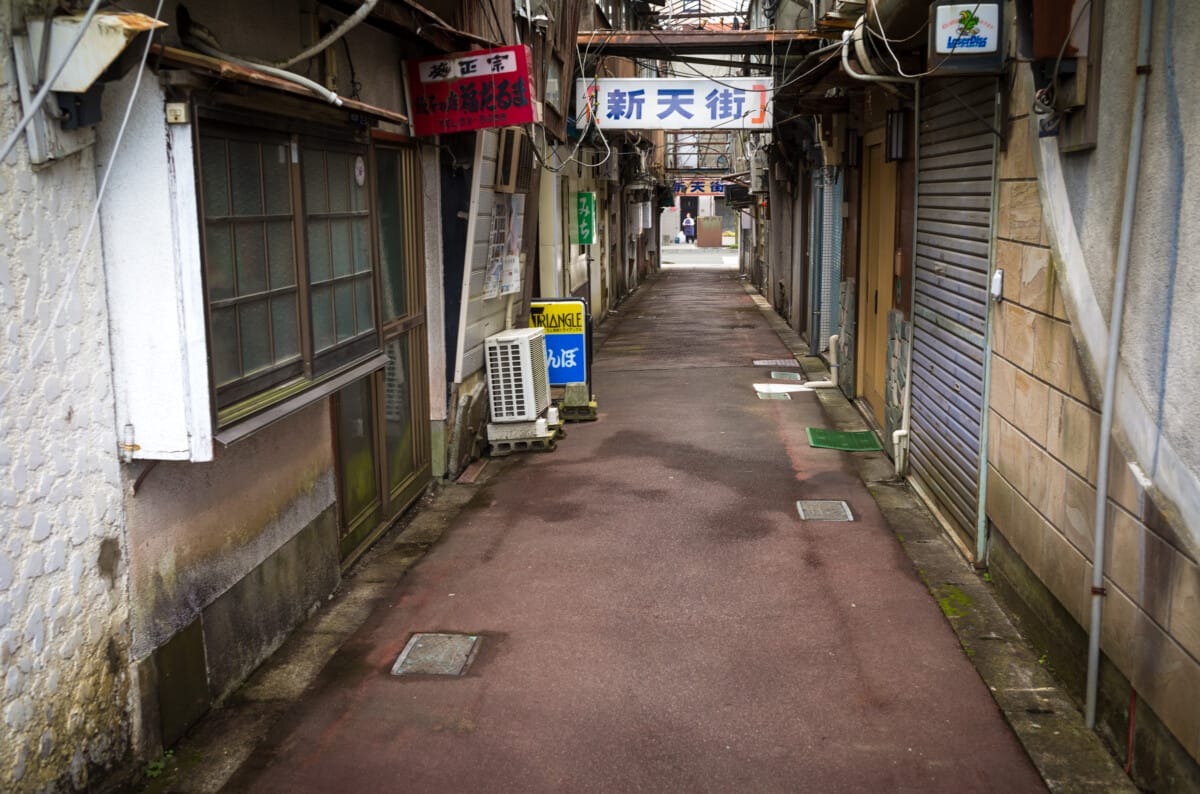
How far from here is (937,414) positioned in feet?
30.5

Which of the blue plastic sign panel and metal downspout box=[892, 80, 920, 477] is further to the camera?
the blue plastic sign panel

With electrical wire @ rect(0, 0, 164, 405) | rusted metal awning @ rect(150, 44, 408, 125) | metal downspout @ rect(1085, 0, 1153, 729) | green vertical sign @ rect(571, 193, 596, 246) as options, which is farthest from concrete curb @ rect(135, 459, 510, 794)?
green vertical sign @ rect(571, 193, 596, 246)

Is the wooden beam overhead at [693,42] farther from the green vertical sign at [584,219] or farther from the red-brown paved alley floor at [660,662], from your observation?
the red-brown paved alley floor at [660,662]

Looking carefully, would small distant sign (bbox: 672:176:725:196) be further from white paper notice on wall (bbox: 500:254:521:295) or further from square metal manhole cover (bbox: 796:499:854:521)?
square metal manhole cover (bbox: 796:499:854:521)

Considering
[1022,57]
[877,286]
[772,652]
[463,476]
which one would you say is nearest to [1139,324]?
[1022,57]

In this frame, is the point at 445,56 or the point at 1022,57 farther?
the point at 445,56

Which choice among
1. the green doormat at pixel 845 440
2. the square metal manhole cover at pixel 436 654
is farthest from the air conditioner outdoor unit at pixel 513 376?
the square metal manhole cover at pixel 436 654

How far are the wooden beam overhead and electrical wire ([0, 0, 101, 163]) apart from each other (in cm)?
1030

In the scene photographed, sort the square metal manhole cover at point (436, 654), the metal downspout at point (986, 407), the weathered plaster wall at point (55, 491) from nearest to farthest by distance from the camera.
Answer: the weathered plaster wall at point (55, 491), the square metal manhole cover at point (436, 654), the metal downspout at point (986, 407)

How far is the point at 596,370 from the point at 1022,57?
12.0 metres

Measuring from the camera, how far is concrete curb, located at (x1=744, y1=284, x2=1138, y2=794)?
514 cm

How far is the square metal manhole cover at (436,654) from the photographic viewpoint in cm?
632

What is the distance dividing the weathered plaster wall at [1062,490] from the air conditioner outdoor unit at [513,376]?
5224 millimetres

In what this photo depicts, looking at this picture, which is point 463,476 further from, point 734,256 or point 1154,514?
point 734,256
